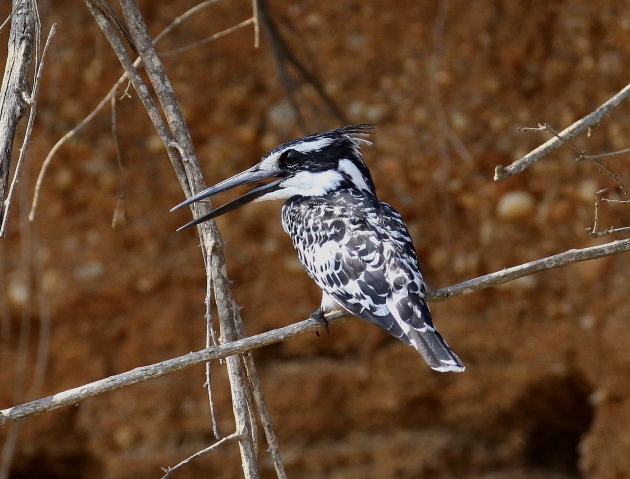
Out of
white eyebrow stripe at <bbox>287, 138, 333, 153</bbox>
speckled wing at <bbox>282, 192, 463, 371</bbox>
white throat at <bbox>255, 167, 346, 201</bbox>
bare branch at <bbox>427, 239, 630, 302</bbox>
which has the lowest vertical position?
bare branch at <bbox>427, 239, 630, 302</bbox>

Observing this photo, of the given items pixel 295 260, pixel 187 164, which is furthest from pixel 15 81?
pixel 295 260

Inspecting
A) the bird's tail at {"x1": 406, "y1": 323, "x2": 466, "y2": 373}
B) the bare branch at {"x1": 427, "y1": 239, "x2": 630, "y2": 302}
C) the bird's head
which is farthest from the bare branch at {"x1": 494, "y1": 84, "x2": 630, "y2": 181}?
the bird's head

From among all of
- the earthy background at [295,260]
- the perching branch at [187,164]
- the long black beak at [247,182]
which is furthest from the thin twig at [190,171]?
the earthy background at [295,260]

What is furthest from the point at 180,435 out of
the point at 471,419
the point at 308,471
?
the point at 471,419

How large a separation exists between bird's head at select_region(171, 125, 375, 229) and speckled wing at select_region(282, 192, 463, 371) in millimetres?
59

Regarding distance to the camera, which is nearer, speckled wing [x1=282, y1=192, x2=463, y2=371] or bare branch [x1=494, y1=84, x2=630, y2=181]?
bare branch [x1=494, y1=84, x2=630, y2=181]

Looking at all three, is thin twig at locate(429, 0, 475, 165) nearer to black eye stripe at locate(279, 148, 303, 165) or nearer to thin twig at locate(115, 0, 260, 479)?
black eye stripe at locate(279, 148, 303, 165)

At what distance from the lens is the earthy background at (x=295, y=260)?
3.61 meters

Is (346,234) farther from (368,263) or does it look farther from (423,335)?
(423,335)

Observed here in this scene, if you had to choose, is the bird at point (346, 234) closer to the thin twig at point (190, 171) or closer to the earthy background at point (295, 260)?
the thin twig at point (190, 171)

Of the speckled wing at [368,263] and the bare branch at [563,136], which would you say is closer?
the bare branch at [563,136]

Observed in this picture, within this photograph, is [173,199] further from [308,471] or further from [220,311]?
[220,311]

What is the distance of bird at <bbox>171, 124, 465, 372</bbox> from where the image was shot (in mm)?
2160

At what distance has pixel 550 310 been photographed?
3551 mm
